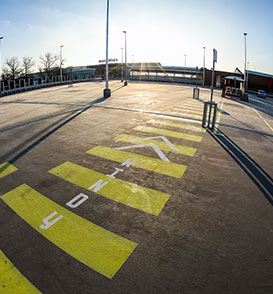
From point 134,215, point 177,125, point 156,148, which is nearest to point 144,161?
point 156,148

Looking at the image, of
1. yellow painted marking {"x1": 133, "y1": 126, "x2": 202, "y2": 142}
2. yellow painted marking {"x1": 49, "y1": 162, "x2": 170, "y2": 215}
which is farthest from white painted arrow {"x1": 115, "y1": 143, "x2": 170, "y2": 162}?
yellow painted marking {"x1": 49, "y1": 162, "x2": 170, "y2": 215}

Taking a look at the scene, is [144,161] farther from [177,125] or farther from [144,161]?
[177,125]

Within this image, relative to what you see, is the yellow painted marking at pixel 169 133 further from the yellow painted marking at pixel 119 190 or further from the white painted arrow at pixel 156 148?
the yellow painted marking at pixel 119 190

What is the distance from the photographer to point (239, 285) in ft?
10.8

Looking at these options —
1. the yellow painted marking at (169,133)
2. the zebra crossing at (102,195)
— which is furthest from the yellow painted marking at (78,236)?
the yellow painted marking at (169,133)

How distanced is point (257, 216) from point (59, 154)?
6.62m

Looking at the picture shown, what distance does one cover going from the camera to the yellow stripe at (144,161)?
7.02m

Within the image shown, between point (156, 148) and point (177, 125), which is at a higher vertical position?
point (177, 125)

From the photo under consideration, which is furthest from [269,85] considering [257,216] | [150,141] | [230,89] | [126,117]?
[257,216]

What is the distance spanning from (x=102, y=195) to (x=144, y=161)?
2466 mm

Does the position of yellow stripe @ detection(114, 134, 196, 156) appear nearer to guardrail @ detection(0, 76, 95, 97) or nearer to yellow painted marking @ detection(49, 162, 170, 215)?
yellow painted marking @ detection(49, 162, 170, 215)

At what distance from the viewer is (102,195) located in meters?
5.61

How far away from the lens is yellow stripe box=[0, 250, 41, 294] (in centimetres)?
322

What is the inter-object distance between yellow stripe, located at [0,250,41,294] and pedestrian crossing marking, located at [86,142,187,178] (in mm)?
4485
